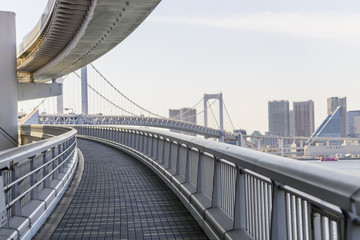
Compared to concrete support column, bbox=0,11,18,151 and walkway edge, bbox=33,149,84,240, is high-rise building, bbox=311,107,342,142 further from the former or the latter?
walkway edge, bbox=33,149,84,240

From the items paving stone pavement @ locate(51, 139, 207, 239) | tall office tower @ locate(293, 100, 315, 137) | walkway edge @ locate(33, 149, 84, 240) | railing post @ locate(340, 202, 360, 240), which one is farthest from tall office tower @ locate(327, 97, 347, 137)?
railing post @ locate(340, 202, 360, 240)

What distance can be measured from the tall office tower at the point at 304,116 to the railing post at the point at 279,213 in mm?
38535

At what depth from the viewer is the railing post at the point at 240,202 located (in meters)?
4.00

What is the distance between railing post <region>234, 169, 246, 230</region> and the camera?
13.1ft

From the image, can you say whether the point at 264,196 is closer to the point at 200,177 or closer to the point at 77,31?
the point at 200,177

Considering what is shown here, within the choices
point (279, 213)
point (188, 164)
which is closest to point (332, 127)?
point (188, 164)

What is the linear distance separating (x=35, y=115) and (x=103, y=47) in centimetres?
3726

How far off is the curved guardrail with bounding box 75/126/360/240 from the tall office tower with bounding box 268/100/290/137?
41471 millimetres

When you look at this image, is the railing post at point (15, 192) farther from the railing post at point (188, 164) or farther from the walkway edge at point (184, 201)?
the railing post at point (188, 164)

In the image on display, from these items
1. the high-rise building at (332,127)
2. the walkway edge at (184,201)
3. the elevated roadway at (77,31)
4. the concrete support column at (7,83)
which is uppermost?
the elevated roadway at (77,31)

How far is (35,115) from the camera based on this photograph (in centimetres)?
5681

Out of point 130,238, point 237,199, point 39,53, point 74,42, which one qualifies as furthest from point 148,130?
point 39,53

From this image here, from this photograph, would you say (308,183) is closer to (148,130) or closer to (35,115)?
(148,130)

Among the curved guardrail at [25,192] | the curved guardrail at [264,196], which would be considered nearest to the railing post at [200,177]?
the curved guardrail at [264,196]
